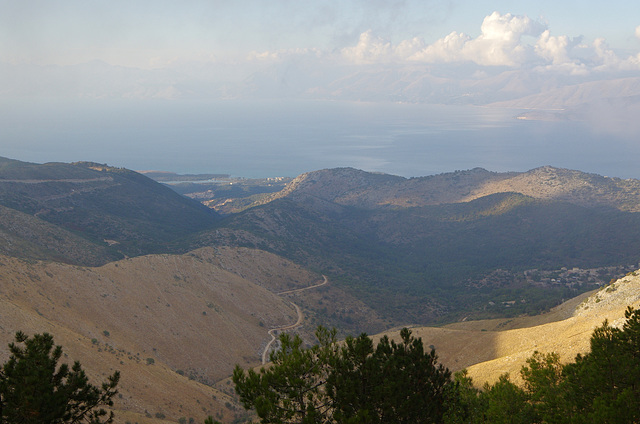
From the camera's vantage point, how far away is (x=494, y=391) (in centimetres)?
1491

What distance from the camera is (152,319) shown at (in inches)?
1590

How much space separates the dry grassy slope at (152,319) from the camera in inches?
1099

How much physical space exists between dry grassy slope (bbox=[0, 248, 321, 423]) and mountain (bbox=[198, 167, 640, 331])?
57.8ft

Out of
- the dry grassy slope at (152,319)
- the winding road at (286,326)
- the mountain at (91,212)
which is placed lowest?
the winding road at (286,326)

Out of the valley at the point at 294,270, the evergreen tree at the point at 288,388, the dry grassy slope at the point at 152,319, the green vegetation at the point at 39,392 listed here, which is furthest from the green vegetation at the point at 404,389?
the dry grassy slope at the point at 152,319

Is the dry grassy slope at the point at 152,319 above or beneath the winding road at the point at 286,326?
above

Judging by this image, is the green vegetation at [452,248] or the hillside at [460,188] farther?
the hillside at [460,188]

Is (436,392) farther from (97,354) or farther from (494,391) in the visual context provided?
(97,354)

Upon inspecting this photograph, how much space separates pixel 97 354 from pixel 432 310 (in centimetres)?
4085

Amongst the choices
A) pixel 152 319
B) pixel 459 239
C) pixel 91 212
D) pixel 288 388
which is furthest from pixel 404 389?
pixel 459 239

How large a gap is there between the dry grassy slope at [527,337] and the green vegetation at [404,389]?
8.58 m

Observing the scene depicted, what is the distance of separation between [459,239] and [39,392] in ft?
267

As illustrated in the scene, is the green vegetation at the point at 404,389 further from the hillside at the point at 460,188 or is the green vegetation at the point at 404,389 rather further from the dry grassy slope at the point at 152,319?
the hillside at the point at 460,188

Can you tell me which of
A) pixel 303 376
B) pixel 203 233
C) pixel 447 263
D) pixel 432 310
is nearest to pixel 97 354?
pixel 303 376
